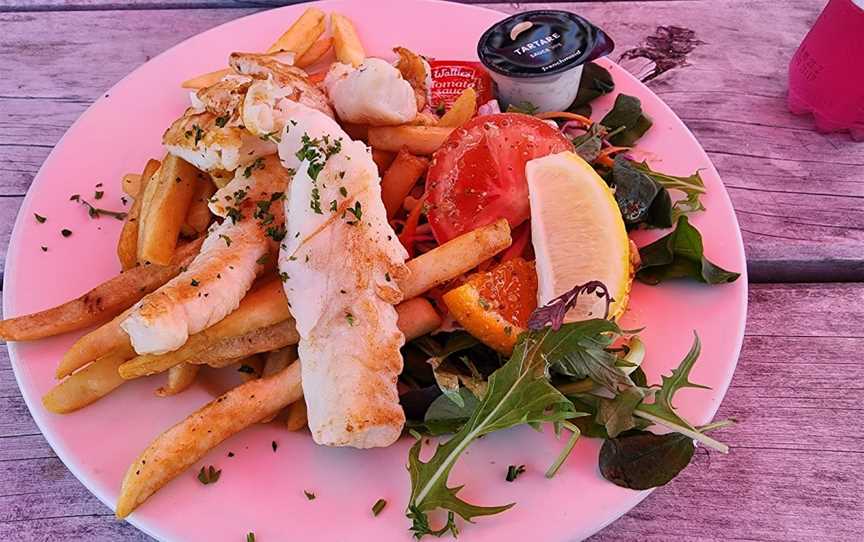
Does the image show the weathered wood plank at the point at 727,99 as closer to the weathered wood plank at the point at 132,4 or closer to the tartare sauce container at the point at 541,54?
the weathered wood plank at the point at 132,4

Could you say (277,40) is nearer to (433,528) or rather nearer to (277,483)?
(277,483)

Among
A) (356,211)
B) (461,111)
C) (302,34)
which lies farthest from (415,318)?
(302,34)

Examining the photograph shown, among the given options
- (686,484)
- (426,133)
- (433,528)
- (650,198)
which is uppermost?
(426,133)

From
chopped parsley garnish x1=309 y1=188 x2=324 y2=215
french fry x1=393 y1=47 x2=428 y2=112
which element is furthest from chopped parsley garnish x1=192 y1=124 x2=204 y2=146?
french fry x1=393 y1=47 x2=428 y2=112

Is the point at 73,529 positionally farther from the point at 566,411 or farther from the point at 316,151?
the point at 566,411

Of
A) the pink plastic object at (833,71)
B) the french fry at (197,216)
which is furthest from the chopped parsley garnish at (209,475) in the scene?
the pink plastic object at (833,71)

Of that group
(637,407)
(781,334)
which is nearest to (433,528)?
(637,407)
